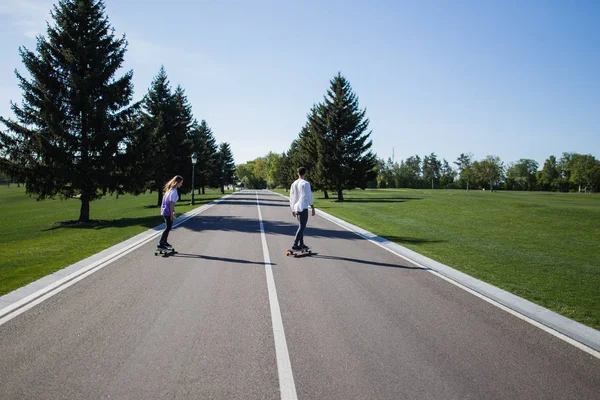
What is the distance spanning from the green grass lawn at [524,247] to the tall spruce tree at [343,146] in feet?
55.5

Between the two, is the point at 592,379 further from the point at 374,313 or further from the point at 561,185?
the point at 561,185

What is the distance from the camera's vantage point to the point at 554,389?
124 inches

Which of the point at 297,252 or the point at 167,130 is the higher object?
the point at 167,130

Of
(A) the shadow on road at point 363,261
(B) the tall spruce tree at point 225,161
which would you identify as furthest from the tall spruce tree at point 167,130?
(B) the tall spruce tree at point 225,161

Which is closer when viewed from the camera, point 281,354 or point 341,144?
point 281,354

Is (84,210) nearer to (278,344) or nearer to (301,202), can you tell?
(301,202)

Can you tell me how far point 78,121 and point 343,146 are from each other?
997 inches

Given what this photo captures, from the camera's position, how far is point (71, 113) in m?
16.9

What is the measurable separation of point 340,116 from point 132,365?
3628 cm

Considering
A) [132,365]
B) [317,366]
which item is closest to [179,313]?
[132,365]

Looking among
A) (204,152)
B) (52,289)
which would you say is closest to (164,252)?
(52,289)

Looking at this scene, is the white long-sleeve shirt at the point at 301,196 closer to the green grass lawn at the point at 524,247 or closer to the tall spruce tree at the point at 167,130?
the green grass lawn at the point at 524,247

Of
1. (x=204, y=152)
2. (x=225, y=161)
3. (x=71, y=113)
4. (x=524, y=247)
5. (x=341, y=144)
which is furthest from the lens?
(x=225, y=161)

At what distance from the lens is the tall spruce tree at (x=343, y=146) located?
37.1 metres
